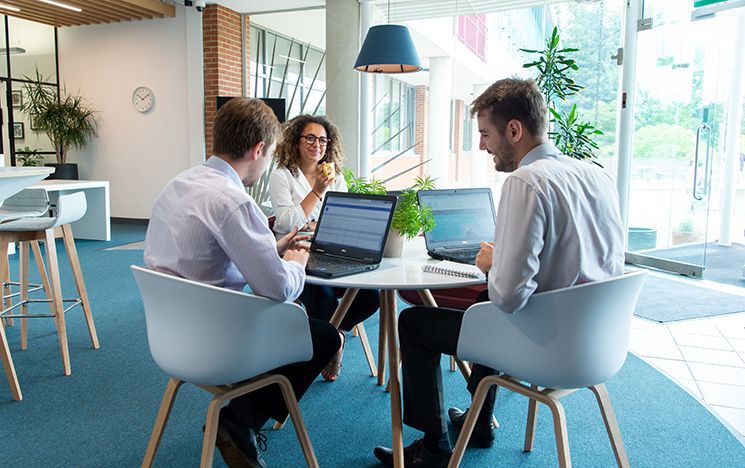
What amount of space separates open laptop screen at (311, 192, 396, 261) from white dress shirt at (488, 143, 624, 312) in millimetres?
651

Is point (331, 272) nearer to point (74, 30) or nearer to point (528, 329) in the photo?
point (528, 329)

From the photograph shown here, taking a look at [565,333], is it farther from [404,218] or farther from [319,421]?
[319,421]

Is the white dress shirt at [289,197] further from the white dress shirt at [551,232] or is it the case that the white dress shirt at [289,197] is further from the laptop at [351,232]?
the white dress shirt at [551,232]

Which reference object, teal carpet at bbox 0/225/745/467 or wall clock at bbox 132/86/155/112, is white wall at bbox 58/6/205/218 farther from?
teal carpet at bbox 0/225/745/467

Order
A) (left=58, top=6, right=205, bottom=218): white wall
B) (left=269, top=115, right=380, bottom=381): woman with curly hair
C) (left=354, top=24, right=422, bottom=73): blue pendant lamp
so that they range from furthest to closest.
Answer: (left=58, top=6, right=205, bottom=218): white wall → (left=354, top=24, right=422, bottom=73): blue pendant lamp → (left=269, top=115, right=380, bottom=381): woman with curly hair

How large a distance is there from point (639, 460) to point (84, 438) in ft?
7.06

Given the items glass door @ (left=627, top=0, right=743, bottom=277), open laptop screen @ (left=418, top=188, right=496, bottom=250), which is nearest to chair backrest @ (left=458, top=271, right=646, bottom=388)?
open laptop screen @ (left=418, top=188, right=496, bottom=250)

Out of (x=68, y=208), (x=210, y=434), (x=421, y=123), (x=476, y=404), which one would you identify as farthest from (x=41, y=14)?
(x=476, y=404)

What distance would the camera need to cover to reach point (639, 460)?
7.22 ft

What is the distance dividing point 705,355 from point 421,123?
17.0 feet

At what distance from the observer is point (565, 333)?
5.14ft

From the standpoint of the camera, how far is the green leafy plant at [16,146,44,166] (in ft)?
27.4

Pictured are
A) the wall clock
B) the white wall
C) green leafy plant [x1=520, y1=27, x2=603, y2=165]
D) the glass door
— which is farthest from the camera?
the wall clock

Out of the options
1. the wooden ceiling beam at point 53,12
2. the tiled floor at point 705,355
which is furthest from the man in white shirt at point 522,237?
the wooden ceiling beam at point 53,12
